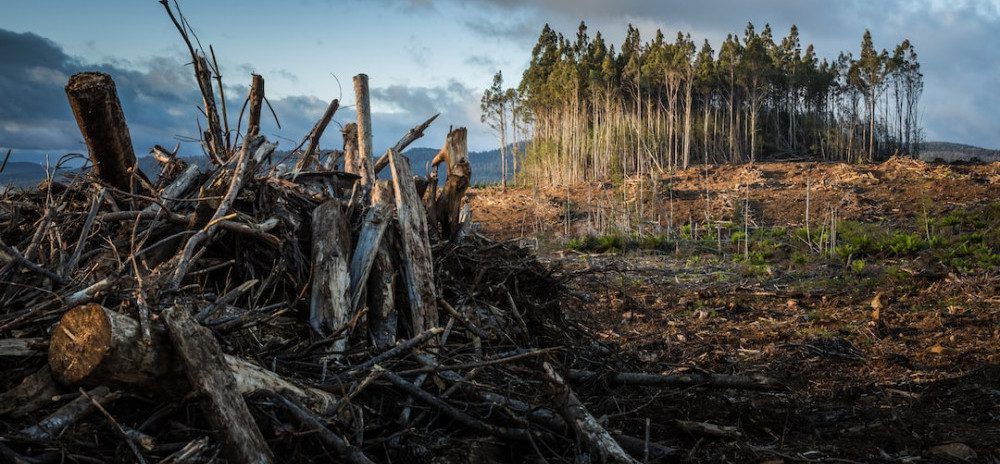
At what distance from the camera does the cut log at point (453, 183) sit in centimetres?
527

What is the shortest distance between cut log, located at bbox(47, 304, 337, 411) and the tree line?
116 feet

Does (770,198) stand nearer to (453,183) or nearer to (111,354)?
(453,183)

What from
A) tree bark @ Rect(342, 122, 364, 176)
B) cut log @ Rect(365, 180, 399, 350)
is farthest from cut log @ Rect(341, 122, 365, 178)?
cut log @ Rect(365, 180, 399, 350)

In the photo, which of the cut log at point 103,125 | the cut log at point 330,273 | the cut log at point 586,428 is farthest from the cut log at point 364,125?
the cut log at point 586,428

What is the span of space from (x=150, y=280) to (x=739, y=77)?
43683 mm

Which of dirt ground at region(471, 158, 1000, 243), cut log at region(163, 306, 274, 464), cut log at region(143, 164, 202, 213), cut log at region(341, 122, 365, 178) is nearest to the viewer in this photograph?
cut log at region(163, 306, 274, 464)

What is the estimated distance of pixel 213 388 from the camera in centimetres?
224

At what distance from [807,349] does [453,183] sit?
3.86m

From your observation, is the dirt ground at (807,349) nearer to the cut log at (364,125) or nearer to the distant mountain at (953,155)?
the cut log at (364,125)

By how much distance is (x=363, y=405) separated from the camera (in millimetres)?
2904

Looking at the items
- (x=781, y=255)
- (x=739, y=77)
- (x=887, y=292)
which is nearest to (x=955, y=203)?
(x=781, y=255)

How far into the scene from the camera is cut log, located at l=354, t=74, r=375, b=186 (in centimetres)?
516

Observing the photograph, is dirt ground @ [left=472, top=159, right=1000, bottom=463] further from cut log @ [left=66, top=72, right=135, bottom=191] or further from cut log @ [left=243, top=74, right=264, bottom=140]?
cut log @ [left=66, top=72, right=135, bottom=191]

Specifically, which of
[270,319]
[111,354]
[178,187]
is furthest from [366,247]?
[111,354]
